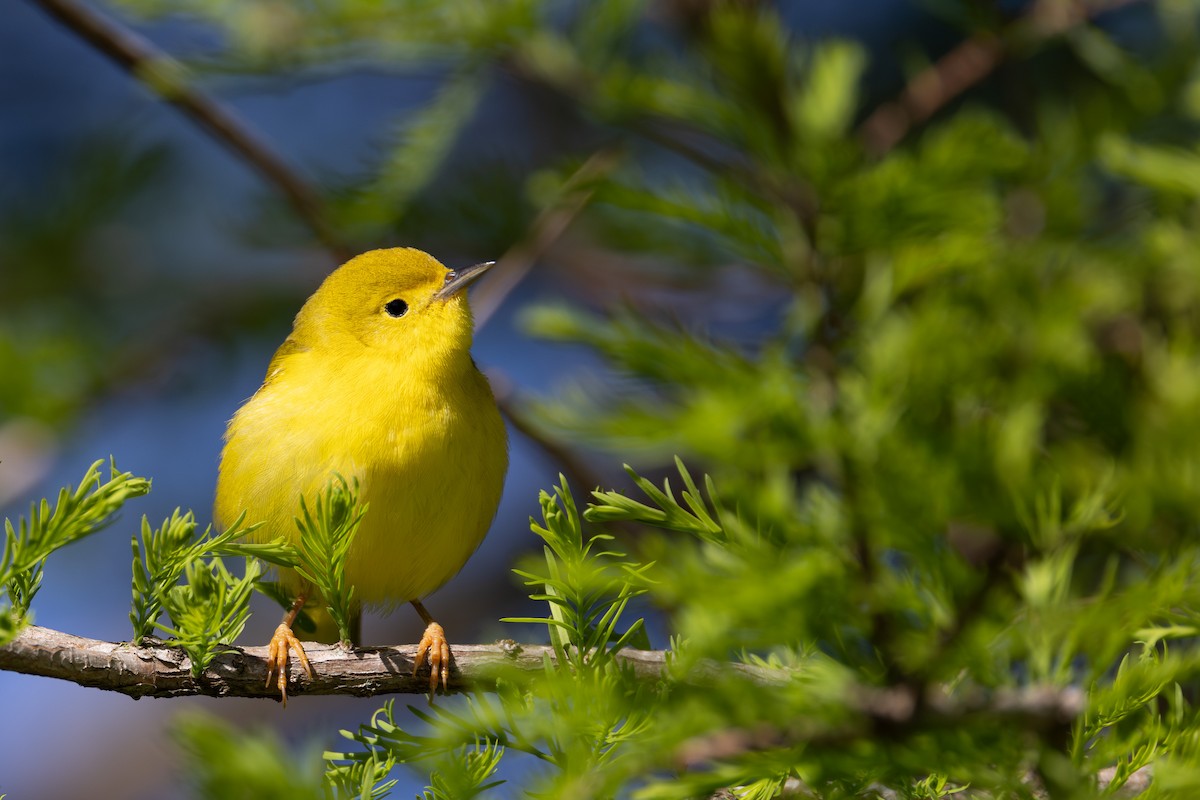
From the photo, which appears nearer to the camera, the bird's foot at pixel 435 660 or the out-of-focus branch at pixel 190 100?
the bird's foot at pixel 435 660

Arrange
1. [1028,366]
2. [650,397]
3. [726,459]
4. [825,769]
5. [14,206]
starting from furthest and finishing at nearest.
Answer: [14,206] < [1028,366] < [650,397] < [726,459] < [825,769]

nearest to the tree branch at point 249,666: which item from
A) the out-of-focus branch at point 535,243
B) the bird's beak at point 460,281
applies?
the out-of-focus branch at point 535,243

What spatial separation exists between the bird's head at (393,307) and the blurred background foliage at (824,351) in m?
0.13

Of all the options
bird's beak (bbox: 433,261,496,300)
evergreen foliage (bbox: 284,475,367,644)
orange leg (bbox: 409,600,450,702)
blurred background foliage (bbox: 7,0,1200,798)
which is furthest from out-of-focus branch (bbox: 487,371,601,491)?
evergreen foliage (bbox: 284,475,367,644)

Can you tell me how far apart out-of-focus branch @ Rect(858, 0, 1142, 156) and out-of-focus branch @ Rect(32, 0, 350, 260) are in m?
1.45

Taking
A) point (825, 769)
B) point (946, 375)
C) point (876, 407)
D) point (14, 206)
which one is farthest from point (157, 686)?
point (14, 206)

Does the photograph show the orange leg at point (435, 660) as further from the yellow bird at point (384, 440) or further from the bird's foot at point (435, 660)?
the yellow bird at point (384, 440)

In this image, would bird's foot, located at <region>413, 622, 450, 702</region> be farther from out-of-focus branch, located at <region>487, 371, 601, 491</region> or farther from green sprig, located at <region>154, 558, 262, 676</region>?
out-of-focus branch, located at <region>487, 371, 601, 491</region>

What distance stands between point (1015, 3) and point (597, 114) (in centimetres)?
232

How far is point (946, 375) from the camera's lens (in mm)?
1695

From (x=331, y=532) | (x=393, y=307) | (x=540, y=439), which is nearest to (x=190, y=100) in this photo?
(x=393, y=307)

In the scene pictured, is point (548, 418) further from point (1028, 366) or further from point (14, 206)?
point (14, 206)

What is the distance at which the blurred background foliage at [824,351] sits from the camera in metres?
1.30

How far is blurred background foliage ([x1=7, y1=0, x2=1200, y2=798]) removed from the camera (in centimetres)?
130
